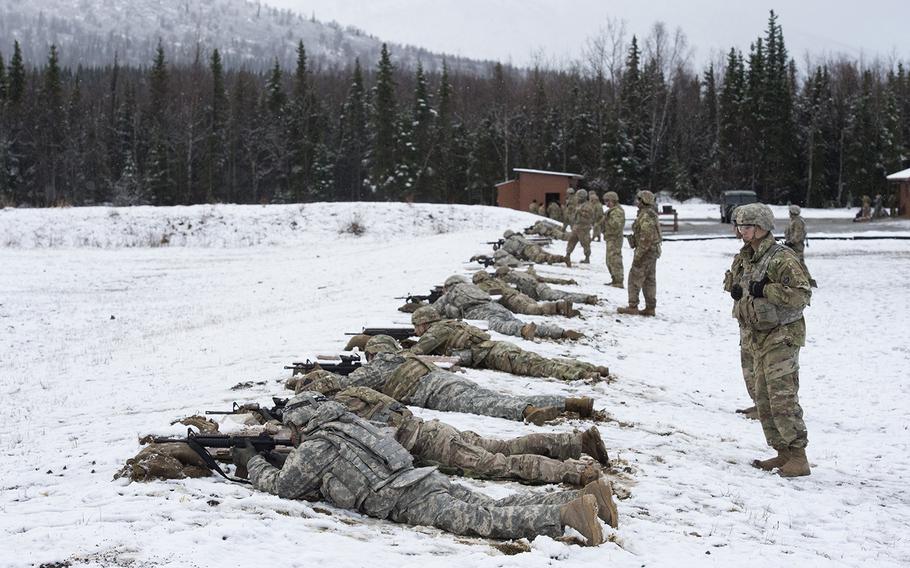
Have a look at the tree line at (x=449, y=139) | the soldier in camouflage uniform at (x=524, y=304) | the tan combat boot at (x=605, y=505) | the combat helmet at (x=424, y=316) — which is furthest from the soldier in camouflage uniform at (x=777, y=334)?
the tree line at (x=449, y=139)

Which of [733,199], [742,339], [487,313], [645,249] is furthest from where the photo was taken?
[733,199]

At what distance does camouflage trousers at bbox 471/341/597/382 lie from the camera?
33.1 ft

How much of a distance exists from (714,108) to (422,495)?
266ft

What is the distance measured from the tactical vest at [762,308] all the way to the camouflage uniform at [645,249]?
297 inches

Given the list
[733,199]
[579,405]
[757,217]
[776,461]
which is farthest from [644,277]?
→ [733,199]

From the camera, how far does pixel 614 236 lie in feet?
60.3

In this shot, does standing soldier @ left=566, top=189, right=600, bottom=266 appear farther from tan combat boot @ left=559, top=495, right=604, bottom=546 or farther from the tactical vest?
tan combat boot @ left=559, top=495, right=604, bottom=546

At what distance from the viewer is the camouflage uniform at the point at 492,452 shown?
6.29 meters

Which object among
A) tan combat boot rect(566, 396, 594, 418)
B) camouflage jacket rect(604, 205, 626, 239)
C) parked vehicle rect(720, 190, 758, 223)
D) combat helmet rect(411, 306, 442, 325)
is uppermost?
parked vehicle rect(720, 190, 758, 223)

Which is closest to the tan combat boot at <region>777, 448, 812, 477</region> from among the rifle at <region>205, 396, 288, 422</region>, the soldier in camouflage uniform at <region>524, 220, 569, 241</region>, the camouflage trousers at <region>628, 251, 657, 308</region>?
the rifle at <region>205, 396, 288, 422</region>

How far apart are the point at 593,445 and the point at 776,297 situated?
2147mm

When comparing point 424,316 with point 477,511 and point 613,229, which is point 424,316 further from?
point 613,229

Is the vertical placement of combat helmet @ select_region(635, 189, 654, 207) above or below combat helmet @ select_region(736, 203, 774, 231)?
above

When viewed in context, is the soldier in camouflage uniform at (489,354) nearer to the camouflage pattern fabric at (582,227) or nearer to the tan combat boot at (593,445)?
the tan combat boot at (593,445)
